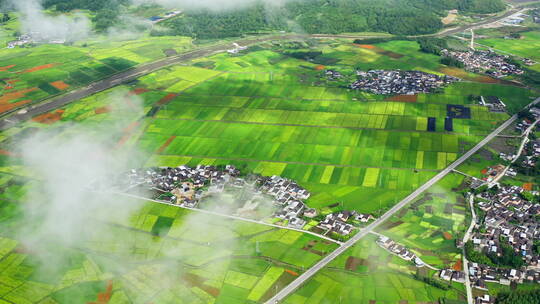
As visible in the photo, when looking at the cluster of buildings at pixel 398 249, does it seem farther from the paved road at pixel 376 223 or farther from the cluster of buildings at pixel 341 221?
the cluster of buildings at pixel 341 221

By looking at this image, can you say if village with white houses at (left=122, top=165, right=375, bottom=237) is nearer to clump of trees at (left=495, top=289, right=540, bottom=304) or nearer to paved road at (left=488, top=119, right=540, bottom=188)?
clump of trees at (left=495, top=289, right=540, bottom=304)

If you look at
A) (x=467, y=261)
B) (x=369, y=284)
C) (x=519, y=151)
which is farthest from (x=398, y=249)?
(x=519, y=151)

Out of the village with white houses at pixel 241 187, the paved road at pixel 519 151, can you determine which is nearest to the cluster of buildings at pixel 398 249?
the village with white houses at pixel 241 187

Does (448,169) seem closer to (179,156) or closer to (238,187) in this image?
(238,187)

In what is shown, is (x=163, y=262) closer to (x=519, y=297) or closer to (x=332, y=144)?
(x=332, y=144)

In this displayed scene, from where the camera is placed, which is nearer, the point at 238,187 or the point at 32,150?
the point at 238,187

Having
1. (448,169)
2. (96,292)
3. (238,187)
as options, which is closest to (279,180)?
(238,187)
